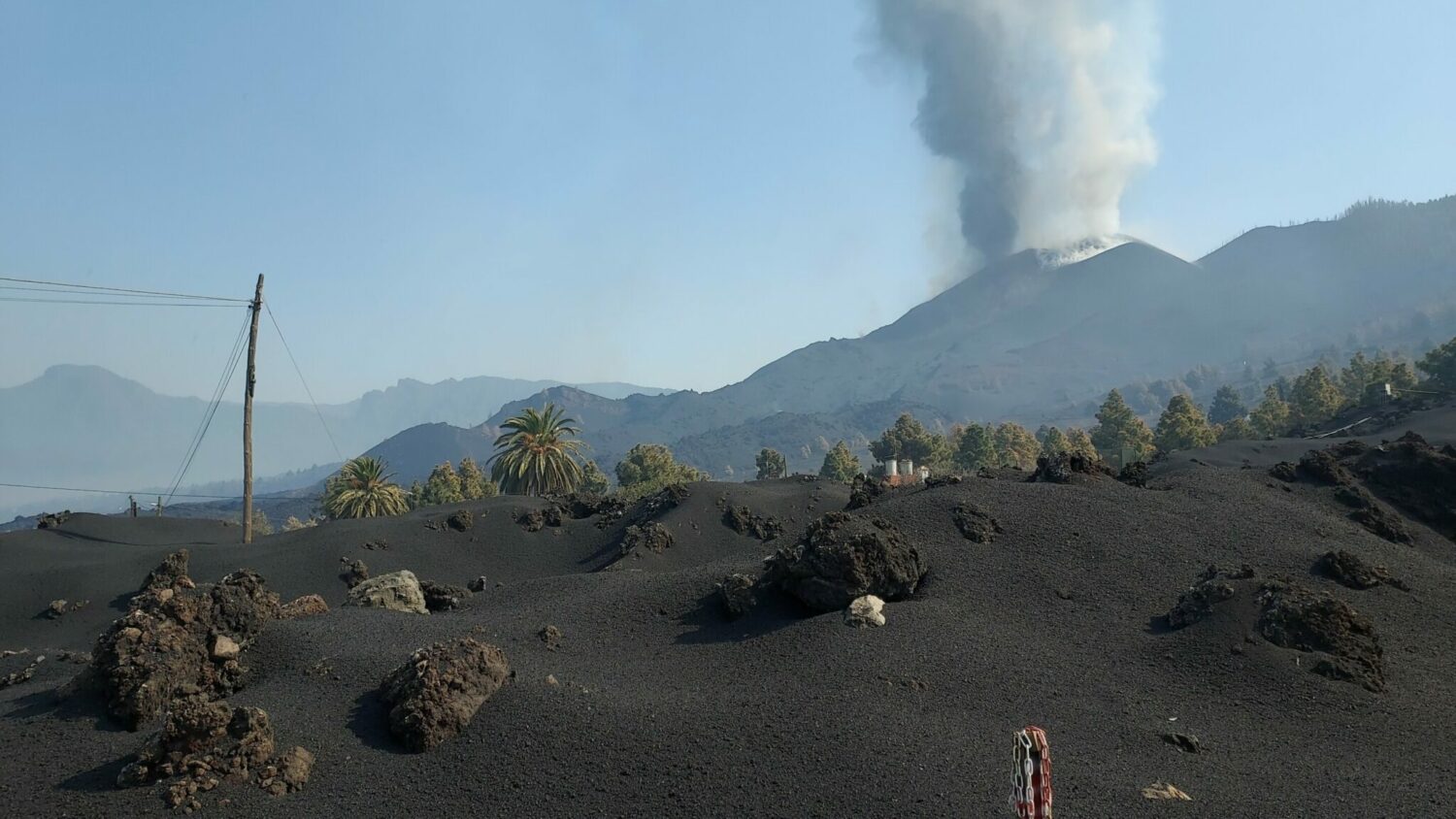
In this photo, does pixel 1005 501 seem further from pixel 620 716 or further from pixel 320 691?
pixel 320 691

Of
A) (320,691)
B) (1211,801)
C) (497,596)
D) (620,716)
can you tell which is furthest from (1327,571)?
(320,691)

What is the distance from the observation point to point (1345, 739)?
12.2m

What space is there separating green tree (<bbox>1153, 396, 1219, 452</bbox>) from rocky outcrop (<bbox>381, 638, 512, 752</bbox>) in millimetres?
87450

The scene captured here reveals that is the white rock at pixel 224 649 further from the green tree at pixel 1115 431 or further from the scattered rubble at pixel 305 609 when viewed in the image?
the green tree at pixel 1115 431

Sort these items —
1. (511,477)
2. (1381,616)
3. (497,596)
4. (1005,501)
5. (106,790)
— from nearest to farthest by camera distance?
(106,790), (1381,616), (497,596), (1005,501), (511,477)

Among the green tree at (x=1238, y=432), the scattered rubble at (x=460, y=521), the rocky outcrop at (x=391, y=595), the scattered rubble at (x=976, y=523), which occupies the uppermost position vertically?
the green tree at (x=1238, y=432)

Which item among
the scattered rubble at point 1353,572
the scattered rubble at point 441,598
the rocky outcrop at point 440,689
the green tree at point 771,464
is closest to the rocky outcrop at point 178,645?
the rocky outcrop at point 440,689

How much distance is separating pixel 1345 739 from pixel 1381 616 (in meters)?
5.62

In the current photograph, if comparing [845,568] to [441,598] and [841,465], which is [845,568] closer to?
[441,598]

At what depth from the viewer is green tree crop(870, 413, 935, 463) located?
110 metres

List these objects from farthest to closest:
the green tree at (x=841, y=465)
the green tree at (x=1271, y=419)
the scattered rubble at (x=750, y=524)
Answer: the green tree at (x=841, y=465) < the green tree at (x=1271, y=419) < the scattered rubble at (x=750, y=524)

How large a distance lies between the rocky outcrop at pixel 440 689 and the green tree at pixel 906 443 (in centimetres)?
9939

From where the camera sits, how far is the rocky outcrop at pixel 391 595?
19050 millimetres

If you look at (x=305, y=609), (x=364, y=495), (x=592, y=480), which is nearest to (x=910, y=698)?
(x=305, y=609)
